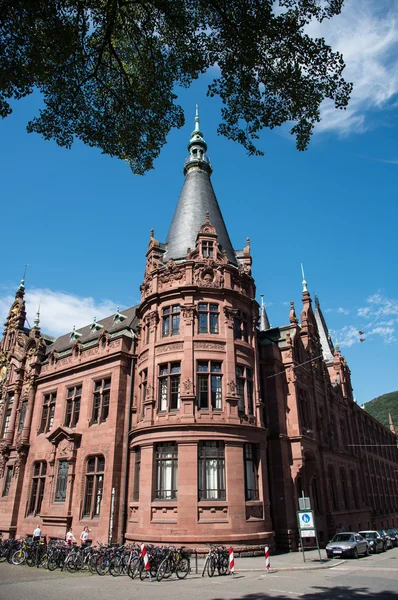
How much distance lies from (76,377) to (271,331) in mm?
16322

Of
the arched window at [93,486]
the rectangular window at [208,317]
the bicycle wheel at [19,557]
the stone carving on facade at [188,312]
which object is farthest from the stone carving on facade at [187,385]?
the bicycle wheel at [19,557]

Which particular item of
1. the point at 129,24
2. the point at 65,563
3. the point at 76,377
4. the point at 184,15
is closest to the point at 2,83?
the point at 129,24

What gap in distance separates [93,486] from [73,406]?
686 centimetres

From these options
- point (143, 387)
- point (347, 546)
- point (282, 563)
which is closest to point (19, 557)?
point (143, 387)

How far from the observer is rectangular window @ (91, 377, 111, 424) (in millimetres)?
31531

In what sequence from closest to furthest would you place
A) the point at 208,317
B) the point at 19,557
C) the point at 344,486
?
the point at 19,557
the point at 208,317
the point at 344,486

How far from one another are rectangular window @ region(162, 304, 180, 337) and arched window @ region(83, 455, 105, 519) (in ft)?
32.1

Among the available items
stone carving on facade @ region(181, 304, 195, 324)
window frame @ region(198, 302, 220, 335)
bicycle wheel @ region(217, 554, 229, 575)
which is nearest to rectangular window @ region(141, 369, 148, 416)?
stone carving on facade @ region(181, 304, 195, 324)

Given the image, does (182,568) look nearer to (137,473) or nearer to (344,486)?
(137,473)

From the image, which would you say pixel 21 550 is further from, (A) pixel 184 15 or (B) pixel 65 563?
(A) pixel 184 15

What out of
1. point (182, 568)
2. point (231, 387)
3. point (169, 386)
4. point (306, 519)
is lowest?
point (182, 568)

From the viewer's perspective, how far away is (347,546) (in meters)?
25.0

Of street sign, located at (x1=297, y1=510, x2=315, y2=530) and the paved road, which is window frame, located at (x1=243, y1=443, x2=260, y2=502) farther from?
the paved road

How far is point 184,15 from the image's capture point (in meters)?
12.0
